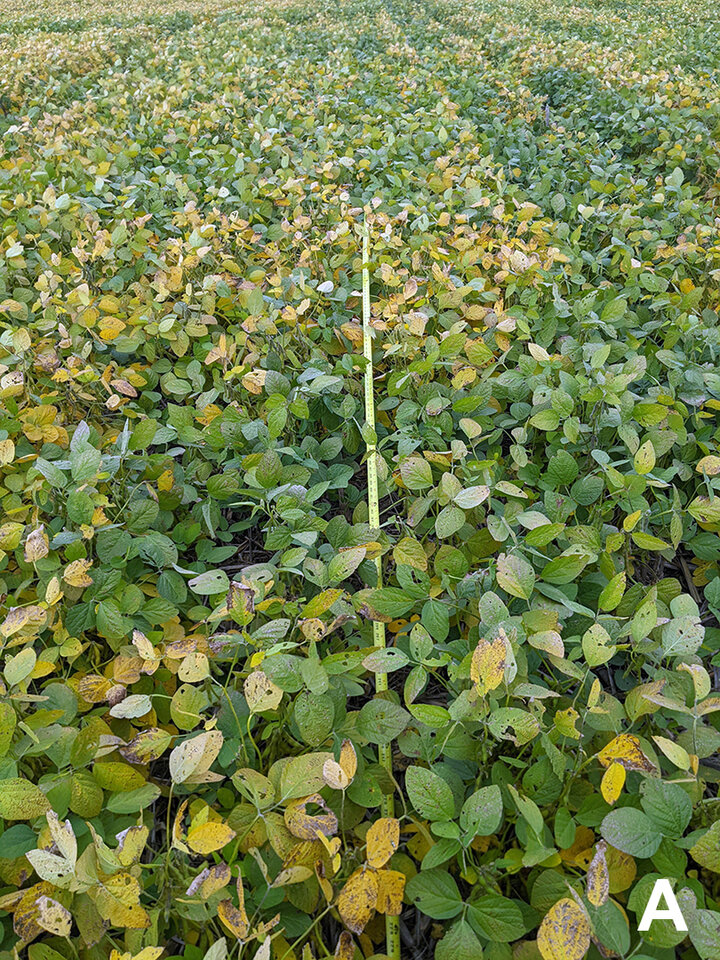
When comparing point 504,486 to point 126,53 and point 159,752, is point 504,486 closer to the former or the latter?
point 159,752

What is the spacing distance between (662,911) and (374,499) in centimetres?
99

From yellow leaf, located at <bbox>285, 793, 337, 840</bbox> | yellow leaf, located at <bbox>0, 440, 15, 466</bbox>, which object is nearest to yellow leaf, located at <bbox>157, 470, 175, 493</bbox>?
yellow leaf, located at <bbox>0, 440, 15, 466</bbox>

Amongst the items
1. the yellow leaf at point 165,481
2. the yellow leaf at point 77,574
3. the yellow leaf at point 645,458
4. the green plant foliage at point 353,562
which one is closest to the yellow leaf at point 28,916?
the green plant foliage at point 353,562

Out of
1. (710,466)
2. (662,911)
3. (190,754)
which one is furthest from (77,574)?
(710,466)

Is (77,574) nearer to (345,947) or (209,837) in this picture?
(209,837)

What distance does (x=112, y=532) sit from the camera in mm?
1480

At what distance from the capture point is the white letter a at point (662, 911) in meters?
0.86

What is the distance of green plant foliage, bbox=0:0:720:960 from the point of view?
3.11 ft

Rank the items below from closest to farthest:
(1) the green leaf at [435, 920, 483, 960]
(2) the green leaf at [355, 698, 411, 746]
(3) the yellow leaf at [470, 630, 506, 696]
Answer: (1) the green leaf at [435, 920, 483, 960] < (3) the yellow leaf at [470, 630, 506, 696] < (2) the green leaf at [355, 698, 411, 746]

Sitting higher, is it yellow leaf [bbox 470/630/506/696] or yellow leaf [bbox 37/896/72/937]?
yellow leaf [bbox 470/630/506/696]

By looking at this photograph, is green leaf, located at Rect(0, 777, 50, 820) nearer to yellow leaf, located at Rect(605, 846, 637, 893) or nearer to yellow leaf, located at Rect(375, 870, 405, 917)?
yellow leaf, located at Rect(375, 870, 405, 917)

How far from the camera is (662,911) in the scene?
879 mm

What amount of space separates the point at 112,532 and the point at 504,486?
0.87 m

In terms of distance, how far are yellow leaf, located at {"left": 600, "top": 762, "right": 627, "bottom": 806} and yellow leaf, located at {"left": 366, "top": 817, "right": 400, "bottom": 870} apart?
29cm
